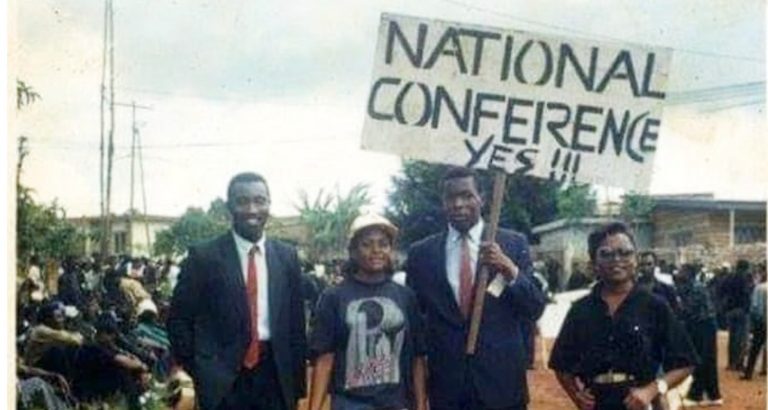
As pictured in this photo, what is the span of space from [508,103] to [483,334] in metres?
0.89

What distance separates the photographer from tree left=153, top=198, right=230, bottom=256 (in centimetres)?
1127

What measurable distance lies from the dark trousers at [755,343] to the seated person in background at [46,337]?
6356 millimetres

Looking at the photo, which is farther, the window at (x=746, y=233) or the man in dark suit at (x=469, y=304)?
the window at (x=746, y=233)

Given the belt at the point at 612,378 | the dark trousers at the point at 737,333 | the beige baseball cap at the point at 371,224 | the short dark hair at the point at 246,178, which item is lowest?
the dark trousers at the point at 737,333

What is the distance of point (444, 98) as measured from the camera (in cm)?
407

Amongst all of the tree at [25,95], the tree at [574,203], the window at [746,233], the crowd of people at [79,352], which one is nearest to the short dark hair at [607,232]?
the crowd of people at [79,352]

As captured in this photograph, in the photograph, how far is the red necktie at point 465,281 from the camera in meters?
3.95

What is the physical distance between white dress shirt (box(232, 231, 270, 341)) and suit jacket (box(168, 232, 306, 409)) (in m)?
0.02

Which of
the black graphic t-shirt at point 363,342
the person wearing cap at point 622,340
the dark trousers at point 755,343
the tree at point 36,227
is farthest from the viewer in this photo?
the dark trousers at point 755,343

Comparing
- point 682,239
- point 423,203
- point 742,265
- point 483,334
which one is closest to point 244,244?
point 483,334

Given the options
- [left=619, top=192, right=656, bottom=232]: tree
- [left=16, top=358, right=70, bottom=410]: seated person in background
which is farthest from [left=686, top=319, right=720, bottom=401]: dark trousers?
[left=619, top=192, right=656, bottom=232]: tree

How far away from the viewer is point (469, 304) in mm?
3951

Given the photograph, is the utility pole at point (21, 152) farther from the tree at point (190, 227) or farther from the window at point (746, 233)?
the window at point (746, 233)

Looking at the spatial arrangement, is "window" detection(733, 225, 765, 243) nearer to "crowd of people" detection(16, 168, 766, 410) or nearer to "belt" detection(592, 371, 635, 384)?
"crowd of people" detection(16, 168, 766, 410)
